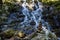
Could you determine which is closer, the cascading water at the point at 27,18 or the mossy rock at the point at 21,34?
the mossy rock at the point at 21,34

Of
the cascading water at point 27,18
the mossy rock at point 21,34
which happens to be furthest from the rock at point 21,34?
the cascading water at point 27,18

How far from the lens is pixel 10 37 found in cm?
626

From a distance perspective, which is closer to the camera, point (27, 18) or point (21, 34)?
point (21, 34)

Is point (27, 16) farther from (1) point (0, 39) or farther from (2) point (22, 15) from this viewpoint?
(1) point (0, 39)

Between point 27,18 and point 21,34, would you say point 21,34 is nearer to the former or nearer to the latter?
point 21,34

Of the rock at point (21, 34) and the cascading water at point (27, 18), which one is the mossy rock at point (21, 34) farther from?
the cascading water at point (27, 18)

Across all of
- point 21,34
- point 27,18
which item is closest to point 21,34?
point 21,34

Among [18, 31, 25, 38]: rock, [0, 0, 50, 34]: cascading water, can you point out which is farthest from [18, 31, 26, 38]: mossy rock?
[0, 0, 50, 34]: cascading water

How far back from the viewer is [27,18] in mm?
8391

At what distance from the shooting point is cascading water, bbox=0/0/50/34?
734cm

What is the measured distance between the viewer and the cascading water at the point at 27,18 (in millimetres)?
7337

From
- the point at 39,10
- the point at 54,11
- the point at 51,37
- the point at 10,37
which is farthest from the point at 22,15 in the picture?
the point at 51,37

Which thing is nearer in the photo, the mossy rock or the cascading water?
the mossy rock

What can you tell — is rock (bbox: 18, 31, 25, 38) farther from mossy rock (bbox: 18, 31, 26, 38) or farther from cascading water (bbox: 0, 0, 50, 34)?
cascading water (bbox: 0, 0, 50, 34)
